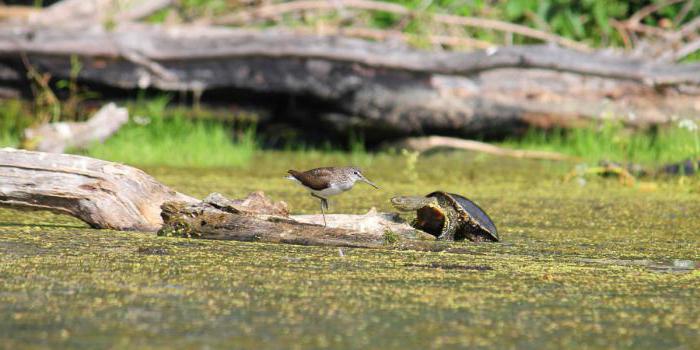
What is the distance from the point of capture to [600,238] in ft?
13.9

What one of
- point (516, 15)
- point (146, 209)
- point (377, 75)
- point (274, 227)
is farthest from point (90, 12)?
point (274, 227)

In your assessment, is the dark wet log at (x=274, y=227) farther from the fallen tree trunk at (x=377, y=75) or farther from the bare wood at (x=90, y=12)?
the bare wood at (x=90, y=12)

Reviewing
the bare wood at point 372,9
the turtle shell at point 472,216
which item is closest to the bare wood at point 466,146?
the bare wood at point 372,9

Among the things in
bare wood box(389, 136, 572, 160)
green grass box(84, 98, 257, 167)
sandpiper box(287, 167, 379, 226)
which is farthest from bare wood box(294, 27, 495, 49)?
sandpiper box(287, 167, 379, 226)

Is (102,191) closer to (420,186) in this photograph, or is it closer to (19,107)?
(420,186)

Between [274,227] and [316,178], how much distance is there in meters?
0.35

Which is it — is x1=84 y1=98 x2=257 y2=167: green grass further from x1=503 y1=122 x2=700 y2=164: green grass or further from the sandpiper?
the sandpiper

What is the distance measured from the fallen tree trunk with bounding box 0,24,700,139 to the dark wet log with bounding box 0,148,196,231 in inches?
129

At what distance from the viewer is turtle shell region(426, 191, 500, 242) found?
13.1ft

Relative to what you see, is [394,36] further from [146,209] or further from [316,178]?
[146,209]

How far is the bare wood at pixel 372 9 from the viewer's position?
8094mm

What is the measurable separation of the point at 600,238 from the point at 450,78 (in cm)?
370

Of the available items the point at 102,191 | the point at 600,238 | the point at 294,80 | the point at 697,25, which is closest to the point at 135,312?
the point at 102,191

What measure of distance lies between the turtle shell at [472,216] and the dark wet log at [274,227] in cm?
15
